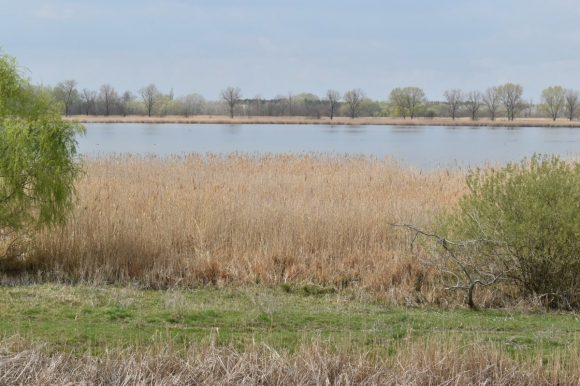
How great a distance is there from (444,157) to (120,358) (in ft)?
80.8

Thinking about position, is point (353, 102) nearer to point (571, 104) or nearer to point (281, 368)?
point (571, 104)

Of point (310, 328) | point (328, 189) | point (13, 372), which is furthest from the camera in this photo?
point (328, 189)

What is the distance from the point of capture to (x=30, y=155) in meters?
8.09

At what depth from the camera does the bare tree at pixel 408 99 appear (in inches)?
3752

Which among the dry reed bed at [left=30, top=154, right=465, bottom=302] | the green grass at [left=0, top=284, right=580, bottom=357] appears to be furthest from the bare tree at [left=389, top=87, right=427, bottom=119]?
the green grass at [left=0, top=284, right=580, bottom=357]

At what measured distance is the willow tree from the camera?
316 inches

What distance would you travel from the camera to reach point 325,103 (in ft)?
311

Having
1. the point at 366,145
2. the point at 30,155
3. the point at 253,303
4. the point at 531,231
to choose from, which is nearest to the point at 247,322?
the point at 253,303

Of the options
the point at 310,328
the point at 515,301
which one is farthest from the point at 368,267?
the point at 310,328

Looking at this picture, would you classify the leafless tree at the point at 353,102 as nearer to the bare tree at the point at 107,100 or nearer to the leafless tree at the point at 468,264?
the bare tree at the point at 107,100

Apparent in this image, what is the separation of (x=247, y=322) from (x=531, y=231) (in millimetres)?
3552

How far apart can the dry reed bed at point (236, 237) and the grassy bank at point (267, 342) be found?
1.31 meters

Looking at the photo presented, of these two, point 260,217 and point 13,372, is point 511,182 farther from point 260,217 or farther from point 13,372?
point 13,372

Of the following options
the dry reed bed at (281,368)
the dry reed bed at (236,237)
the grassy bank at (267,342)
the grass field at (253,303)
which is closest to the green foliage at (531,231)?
the grass field at (253,303)
